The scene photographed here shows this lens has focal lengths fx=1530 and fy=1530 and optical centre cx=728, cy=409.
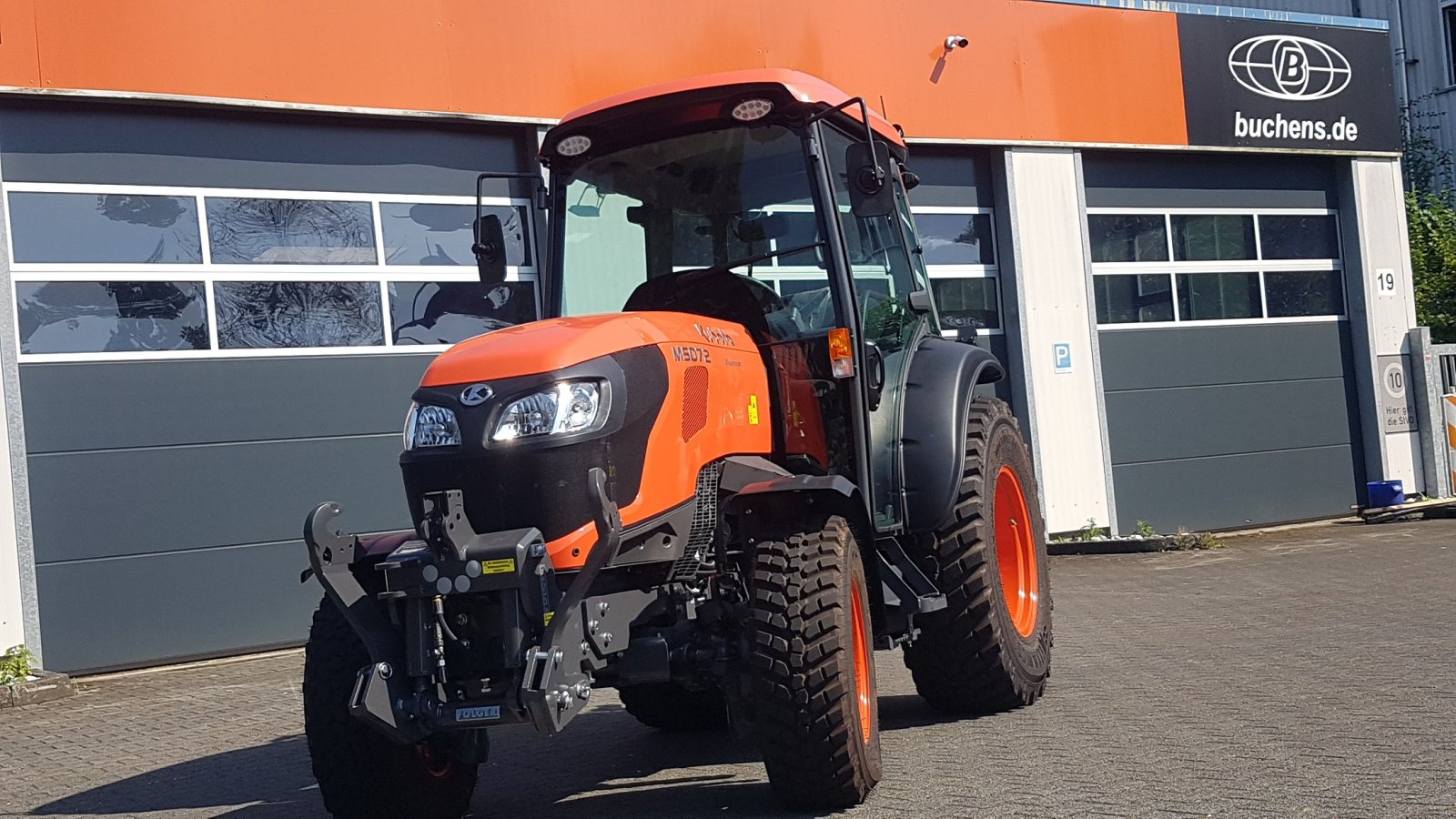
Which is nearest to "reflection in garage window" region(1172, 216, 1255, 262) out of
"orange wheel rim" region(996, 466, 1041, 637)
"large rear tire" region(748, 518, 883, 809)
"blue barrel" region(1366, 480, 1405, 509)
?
"blue barrel" region(1366, 480, 1405, 509)

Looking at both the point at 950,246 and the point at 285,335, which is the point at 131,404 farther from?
the point at 950,246

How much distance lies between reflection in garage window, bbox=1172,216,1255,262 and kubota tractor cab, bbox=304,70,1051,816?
10768mm

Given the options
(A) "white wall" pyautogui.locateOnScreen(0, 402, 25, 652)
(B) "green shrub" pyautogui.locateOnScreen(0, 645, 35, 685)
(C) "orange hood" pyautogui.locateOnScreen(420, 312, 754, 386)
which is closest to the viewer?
(C) "orange hood" pyautogui.locateOnScreen(420, 312, 754, 386)

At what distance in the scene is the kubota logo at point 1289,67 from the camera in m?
17.4

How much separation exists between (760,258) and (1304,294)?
13.5 m

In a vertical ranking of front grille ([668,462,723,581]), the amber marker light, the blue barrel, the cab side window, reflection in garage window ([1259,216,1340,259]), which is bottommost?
the blue barrel

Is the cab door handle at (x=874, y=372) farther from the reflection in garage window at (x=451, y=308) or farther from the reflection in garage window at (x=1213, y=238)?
the reflection in garage window at (x=1213, y=238)

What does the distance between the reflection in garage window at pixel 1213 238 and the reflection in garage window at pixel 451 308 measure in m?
7.76

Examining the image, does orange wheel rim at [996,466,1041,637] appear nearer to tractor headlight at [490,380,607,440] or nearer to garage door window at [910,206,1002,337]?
tractor headlight at [490,380,607,440]

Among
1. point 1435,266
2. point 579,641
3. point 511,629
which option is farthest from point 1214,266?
point 511,629

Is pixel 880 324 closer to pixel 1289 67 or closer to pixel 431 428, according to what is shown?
pixel 431 428

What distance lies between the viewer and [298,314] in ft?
38.5

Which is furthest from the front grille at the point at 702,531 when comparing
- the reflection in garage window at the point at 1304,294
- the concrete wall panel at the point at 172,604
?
the reflection in garage window at the point at 1304,294

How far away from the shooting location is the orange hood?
4.96m
